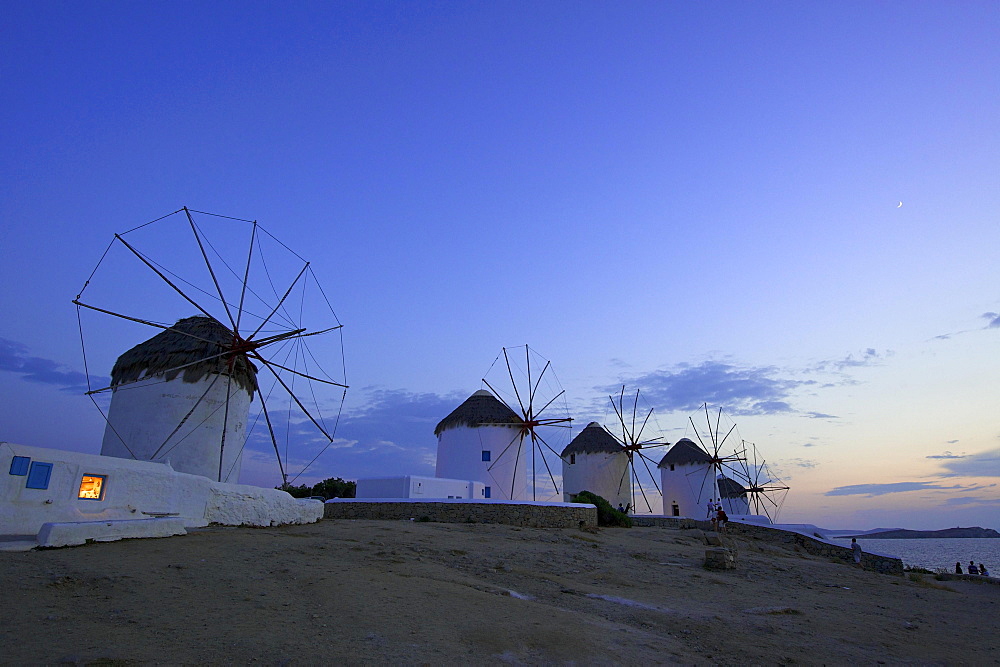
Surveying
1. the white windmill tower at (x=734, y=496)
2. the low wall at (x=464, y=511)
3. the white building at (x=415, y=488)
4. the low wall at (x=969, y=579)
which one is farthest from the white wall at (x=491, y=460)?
the white windmill tower at (x=734, y=496)

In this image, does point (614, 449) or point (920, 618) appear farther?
point (614, 449)

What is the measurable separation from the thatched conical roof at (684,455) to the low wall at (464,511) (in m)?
21.3

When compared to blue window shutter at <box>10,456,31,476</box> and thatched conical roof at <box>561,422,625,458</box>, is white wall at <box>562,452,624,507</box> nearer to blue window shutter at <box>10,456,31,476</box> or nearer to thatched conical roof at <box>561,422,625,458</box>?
thatched conical roof at <box>561,422,625,458</box>

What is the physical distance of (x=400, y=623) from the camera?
6.53m

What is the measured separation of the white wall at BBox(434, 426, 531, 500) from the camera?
94.5 ft

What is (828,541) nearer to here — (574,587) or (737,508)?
(574,587)

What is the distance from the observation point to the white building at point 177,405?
1664 cm

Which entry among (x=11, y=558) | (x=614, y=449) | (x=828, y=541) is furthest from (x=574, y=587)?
(x=614, y=449)

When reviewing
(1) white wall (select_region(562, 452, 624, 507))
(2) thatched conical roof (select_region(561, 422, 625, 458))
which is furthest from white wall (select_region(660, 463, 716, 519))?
(2) thatched conical roof (select_region(561, 422, 625, 458))

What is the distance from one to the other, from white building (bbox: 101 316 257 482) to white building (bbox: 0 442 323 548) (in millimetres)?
3468

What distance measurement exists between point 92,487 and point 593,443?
31.6 meters

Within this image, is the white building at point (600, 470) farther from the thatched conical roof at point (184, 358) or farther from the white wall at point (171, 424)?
the white wall at point (171, 424)

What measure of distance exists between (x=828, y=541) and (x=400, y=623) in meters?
23.8

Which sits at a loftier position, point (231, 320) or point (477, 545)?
point (231, 320)
